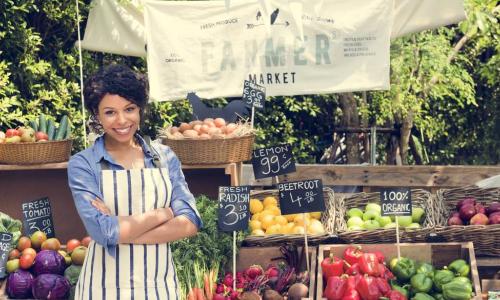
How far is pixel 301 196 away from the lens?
5.00m

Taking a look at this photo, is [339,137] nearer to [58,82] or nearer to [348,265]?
[58,82]

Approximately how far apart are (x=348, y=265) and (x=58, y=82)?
131 inches

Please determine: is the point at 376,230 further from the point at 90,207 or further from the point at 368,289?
the point at 90,207

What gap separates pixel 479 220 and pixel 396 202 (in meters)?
0.68

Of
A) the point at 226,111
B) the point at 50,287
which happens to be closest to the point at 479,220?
the point at 226,111

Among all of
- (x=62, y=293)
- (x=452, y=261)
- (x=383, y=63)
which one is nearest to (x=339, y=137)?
(x=383, y=63)

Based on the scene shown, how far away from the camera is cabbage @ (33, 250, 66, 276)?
5.09m

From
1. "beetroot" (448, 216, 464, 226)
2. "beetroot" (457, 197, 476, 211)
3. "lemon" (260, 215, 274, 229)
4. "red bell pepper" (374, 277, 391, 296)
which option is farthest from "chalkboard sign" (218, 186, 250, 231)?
"beetroot" (457, 197, 476, 211)

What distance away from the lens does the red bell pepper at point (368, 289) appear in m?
4.69

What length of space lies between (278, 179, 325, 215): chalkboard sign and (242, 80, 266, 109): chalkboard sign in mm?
730

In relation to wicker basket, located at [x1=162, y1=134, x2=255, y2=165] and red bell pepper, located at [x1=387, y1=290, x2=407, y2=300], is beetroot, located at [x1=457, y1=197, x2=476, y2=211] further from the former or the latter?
wicker basket, located at [x1=162, y1=134, x2=255, y2=165]

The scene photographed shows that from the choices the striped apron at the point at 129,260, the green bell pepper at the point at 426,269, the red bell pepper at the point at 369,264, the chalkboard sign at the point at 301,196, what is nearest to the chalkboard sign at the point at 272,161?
the chalkboard sign at the point at 301,196

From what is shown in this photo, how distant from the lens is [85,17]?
24.2 ft

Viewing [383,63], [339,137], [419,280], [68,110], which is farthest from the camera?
[339,137]
